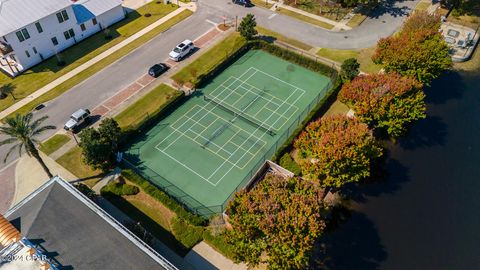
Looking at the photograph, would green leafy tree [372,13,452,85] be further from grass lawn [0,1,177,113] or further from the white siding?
the white siding

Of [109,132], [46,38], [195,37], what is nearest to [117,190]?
[109,132]

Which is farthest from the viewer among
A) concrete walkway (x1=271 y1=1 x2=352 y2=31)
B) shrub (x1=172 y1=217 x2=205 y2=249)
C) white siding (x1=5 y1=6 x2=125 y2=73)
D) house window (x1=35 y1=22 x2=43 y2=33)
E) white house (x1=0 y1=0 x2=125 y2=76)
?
concrete walkway (x1=271 y1=1 x2=352 y2=31)

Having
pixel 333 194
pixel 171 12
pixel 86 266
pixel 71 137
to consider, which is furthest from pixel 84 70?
pixel 333 194

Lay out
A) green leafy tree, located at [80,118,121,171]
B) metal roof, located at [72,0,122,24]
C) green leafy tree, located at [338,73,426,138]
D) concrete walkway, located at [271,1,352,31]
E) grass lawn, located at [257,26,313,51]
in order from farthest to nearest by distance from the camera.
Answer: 1. concrete walkway, located at [271,1,352,31]
2. metal roof, located at [72,0,122,24]
3. grass lawn, located at [257,26,313,51]
4. green leafy tree, located at [338,73,426,138]
5. green leafy tree, located at [80,118,121,171]

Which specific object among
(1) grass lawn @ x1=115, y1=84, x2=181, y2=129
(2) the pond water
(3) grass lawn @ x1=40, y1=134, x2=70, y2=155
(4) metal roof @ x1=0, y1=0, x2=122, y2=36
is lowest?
(2) the pond water

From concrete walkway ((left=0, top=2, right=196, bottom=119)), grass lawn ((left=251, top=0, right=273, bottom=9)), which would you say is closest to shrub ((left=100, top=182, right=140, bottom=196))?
concrete walkway ((left=0, top=2, right=196, bottom=119))

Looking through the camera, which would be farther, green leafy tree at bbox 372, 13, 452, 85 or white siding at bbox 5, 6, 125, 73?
white siding at bbox 5, 6, 125, 73
